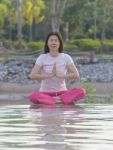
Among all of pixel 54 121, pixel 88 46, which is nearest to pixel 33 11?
pixel 88 46

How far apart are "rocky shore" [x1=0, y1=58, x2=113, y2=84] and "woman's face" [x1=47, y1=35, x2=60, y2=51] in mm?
23186

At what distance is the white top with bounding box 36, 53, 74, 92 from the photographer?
10492mm

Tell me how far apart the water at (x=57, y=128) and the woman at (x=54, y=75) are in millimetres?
236

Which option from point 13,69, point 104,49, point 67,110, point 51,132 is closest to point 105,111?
point 67,110

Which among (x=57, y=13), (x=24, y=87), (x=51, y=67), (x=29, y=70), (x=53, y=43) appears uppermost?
(x=53, y=43)

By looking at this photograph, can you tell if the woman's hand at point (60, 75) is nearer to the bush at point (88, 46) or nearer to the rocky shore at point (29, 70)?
the rocky shore at point (29, 70)

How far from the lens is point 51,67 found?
1056 cm

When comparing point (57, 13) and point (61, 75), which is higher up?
point (61, 75)

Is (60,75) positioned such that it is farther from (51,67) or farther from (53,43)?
(53,43)

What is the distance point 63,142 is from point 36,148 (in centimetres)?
45

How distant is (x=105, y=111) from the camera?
9656mm

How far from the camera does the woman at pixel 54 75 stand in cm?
1030

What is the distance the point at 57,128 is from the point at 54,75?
314 centimetres

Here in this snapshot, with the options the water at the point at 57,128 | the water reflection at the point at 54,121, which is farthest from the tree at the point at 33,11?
the water at the point at 57,128
